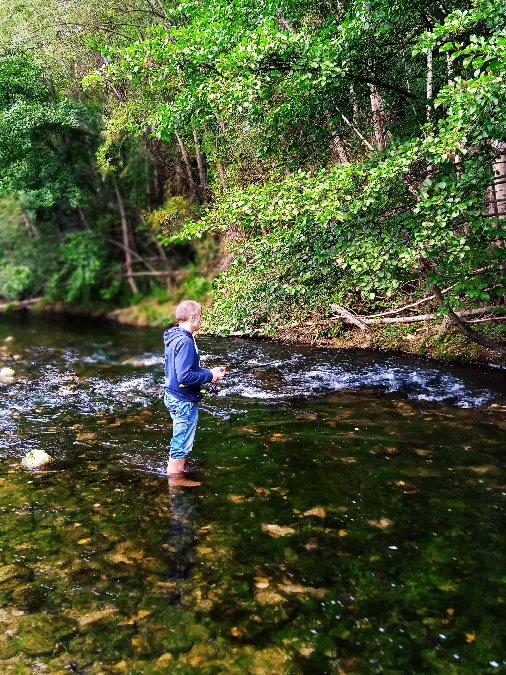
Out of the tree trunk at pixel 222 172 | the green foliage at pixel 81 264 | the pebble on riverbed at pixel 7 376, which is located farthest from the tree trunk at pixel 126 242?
the pebble on riverbed at pixel 7 376

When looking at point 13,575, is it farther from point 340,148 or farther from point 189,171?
point 189,171

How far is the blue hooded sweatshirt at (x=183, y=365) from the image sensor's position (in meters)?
5.56

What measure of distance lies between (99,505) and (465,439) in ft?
16.0

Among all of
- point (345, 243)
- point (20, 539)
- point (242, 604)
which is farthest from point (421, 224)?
point (20, 539)

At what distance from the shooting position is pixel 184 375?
5.57 m

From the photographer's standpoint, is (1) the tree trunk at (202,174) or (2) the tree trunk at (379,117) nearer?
(2) the tree trunk at (379,117)

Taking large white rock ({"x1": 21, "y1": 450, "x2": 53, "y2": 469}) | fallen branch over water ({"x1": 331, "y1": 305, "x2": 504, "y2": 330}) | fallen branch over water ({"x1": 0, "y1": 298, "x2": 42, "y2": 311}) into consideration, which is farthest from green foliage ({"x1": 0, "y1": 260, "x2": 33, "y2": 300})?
large white rock ({"x1": 21, "y1": 450, "x2": 53, "y2": 469})

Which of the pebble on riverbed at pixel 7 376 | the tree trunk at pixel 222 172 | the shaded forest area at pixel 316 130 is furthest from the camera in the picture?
the tree trunk at pixel 222 172

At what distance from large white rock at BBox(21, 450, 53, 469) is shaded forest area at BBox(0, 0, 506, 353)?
198 inches

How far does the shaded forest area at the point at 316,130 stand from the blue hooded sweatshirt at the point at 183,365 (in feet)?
11.0

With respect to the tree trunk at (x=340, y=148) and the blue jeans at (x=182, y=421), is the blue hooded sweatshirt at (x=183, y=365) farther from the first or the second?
the tree trunk at (x=340, y=148)

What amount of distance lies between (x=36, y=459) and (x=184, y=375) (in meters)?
2.71

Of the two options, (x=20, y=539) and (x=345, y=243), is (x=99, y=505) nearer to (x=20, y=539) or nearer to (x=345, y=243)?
(x=20, y=539)

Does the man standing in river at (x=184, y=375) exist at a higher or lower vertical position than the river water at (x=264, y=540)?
higher
